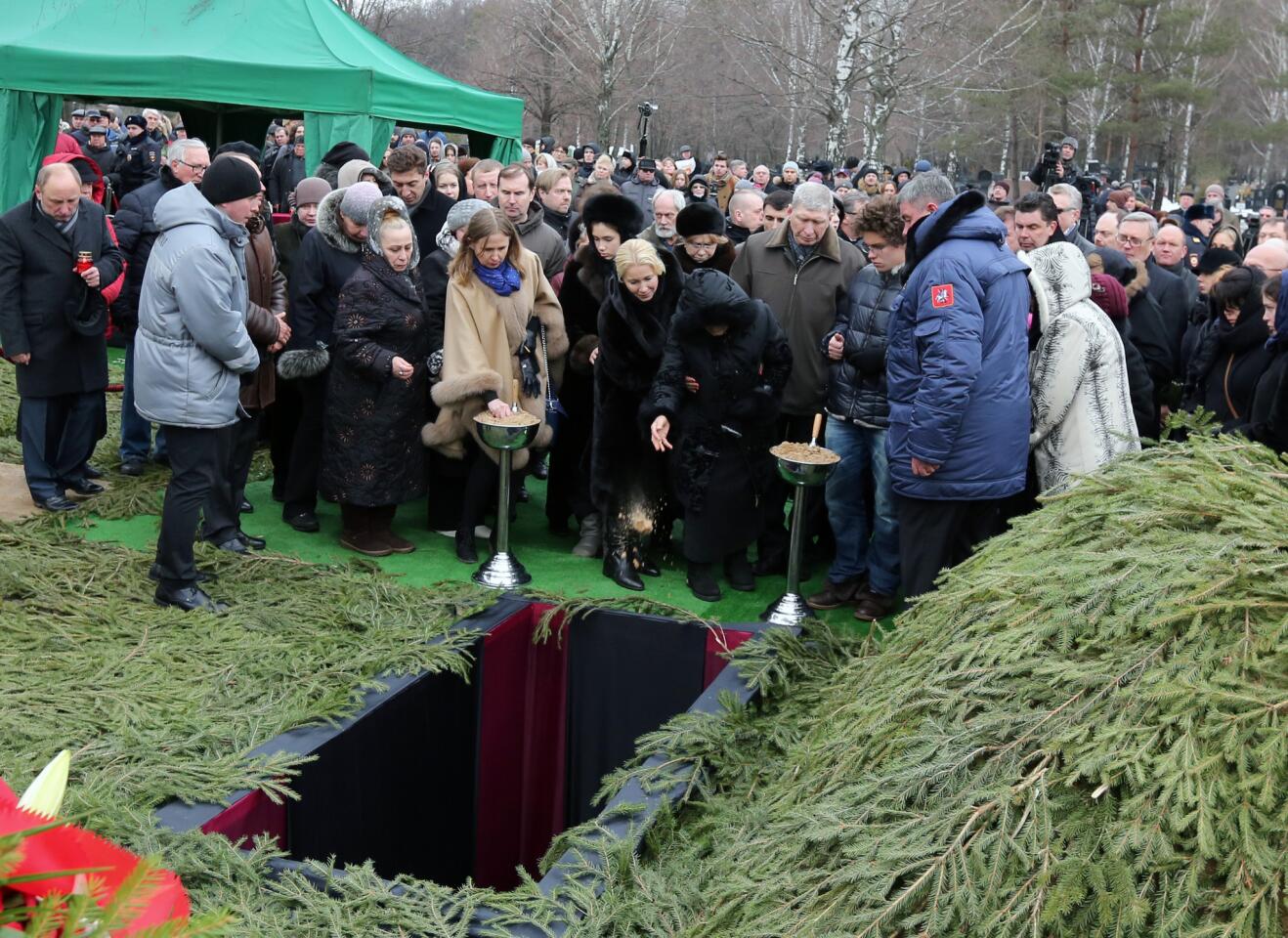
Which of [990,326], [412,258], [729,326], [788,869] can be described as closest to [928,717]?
[788,869]

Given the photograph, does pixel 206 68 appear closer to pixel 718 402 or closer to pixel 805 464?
pixel 718 402

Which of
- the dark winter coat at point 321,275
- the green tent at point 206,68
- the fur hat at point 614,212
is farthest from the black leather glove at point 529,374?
the green tent at point 206,68

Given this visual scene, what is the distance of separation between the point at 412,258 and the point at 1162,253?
4.88m

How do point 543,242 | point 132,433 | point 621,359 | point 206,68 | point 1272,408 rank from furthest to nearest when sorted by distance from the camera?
point 206,68 < point 132,433 < point 543,242 < point 621,359 < point 1272,408

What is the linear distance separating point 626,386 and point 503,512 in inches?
34.1

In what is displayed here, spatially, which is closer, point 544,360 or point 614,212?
point 614,212

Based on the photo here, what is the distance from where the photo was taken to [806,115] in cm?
3716

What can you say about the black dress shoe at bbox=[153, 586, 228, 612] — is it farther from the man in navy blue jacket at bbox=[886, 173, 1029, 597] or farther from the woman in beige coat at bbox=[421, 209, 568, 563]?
the man in navy blue jacket at bbox=[886, 173, 1029, 597]

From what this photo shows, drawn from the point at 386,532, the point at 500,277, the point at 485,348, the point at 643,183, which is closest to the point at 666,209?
the point at 500,277

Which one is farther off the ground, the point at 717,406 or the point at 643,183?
the point at 643,183

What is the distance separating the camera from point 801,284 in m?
6.47

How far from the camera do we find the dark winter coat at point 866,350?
5.83 m

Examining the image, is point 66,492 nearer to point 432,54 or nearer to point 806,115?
point 806,115

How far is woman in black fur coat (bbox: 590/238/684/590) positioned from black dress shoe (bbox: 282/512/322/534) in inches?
62.5
